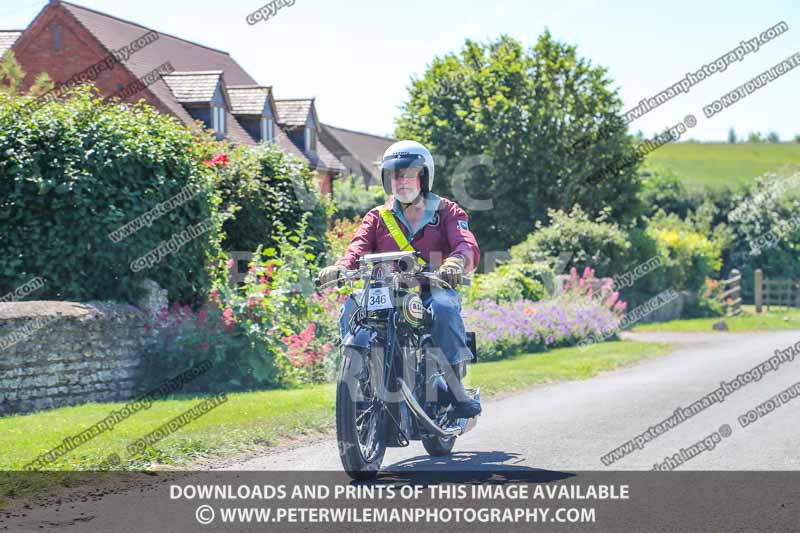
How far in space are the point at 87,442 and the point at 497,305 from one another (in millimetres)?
13830

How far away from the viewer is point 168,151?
45.4 feet

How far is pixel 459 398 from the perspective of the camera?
7895 mm

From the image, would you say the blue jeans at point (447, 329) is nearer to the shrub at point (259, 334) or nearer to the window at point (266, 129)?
the shrub at point (259, 334)

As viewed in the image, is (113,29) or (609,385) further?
(113,29)

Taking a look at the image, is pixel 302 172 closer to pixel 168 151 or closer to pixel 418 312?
pixel 168 151

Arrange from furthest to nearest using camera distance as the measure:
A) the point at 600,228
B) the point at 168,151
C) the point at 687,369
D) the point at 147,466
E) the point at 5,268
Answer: the point at 600,228 → the point at 687,369 → the point at 168,151 → the point at 5,268 → the point at 147,466

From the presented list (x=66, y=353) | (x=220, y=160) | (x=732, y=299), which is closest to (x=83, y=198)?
(x=66, y=353)

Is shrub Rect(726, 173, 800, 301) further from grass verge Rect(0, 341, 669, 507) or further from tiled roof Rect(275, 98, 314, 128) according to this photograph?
grass verge Rect(0, 341, 669, 507)

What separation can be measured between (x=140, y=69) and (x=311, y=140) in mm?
10696

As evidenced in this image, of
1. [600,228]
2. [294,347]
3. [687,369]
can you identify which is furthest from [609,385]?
[600,228]

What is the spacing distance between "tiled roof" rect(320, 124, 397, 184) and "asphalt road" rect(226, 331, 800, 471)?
3971 centimetres

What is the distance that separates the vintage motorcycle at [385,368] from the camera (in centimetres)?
692

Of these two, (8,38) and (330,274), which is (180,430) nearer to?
(330,274)

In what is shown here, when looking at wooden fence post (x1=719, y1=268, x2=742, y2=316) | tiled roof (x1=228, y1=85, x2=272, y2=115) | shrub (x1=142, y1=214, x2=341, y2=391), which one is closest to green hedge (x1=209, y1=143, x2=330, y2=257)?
shrub (x1=142, y1=214, x2=341, y2=391)
